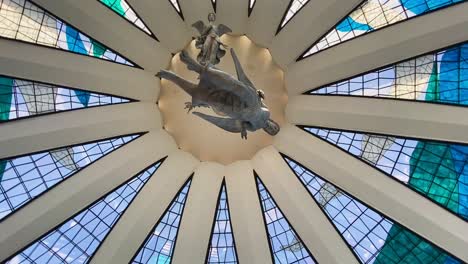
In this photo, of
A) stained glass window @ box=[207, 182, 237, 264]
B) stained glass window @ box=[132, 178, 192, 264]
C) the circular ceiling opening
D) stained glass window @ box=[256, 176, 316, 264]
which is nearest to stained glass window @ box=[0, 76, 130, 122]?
the circular ceiling opening

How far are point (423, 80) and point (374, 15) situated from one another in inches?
77.2

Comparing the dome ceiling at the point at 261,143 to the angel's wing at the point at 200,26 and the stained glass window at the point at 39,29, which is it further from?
the angel's wing at the point at 200,26

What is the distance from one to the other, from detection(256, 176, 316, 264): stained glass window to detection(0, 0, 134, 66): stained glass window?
5.97 m

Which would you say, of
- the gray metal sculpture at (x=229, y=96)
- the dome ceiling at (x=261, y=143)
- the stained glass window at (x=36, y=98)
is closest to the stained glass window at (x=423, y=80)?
the dome ceiling at (x=261, y=143)

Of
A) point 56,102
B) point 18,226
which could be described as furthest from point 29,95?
point 18,226

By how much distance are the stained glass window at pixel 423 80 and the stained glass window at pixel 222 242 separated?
14.8ft

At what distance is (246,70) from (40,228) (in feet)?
22.0

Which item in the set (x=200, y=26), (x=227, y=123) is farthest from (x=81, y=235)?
(x=200, y=26)

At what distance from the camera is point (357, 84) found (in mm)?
14094

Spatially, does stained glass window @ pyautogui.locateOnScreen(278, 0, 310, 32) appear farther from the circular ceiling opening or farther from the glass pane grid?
the circular ceiling opening

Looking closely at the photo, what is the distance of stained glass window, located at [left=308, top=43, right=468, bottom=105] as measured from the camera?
12.9 meters

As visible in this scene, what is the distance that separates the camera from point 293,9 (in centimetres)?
1410

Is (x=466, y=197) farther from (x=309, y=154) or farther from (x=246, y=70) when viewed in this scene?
(x=246, y=70)

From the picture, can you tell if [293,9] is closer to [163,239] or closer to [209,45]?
[209,45]
